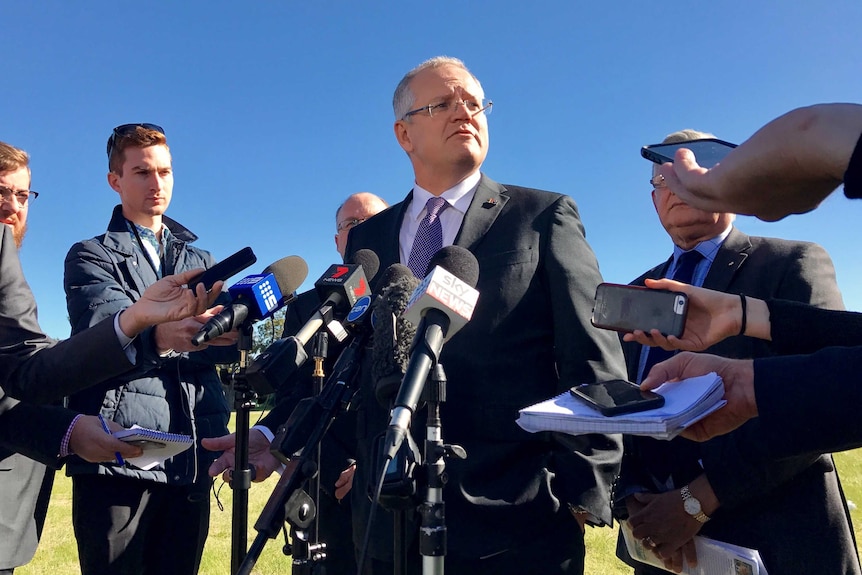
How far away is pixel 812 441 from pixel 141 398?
3.05 metres

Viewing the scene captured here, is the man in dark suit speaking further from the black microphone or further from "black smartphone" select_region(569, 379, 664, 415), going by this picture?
the black microphone

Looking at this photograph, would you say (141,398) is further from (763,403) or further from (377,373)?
(763,403)

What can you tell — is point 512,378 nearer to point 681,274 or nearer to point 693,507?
point 693,507

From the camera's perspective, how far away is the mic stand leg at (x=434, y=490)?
62.6 inches

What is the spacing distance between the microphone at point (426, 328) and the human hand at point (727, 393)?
0.65 metres

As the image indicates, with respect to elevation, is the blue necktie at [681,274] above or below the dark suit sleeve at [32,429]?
above

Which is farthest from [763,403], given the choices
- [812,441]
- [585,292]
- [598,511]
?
[585,292]

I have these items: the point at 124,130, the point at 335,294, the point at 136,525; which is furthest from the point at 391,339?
the point at 124,130

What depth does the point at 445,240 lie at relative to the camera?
287 cm

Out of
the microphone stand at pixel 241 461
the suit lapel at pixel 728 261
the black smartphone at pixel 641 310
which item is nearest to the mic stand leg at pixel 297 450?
the microphone stand at pixel 241 461

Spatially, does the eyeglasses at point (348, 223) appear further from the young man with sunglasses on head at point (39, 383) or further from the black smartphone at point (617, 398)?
the black smartphone at point (617, 398)

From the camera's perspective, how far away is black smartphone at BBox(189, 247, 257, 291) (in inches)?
98.0

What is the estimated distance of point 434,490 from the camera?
164 cm

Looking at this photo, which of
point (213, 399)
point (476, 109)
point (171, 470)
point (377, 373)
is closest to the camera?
point (377, 373)
